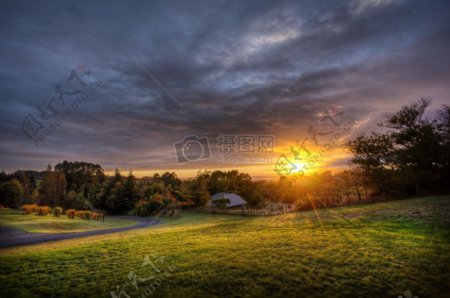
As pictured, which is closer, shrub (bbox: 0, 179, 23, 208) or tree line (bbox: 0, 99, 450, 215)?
tree line (bbox: 0, 99, 450, 215)

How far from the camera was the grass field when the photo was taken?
15.8 ft

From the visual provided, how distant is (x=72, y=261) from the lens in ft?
23.9

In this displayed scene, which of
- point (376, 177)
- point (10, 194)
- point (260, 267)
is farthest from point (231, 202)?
point (260, 267)

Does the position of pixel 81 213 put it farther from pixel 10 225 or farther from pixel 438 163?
pixel 438 163

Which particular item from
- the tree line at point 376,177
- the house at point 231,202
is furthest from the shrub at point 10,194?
the house at point 231,202

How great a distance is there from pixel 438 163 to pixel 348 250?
60.9ft

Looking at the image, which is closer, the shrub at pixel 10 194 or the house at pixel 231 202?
the shrub at pixel 10 194

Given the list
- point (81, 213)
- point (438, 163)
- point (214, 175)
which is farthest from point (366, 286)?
point (214, 175)

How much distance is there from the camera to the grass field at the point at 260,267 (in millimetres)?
4812

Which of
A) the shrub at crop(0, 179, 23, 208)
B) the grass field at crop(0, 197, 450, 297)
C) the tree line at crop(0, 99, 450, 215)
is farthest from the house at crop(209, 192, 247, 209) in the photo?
the grass field at crop(0, 197, 450, 297)

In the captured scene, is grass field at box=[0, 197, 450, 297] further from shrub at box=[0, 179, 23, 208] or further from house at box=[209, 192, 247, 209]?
shrub at box=[0, 179, 23, 208]

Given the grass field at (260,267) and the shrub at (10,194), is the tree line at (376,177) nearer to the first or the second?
the shrub at (10,194)

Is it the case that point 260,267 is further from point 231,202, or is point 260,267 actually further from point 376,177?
point 231,202

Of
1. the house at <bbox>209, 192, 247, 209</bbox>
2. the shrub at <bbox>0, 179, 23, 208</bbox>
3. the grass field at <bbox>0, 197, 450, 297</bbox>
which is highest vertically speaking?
the shrub at <bbox>0, 179, 23, 208</bbox>
